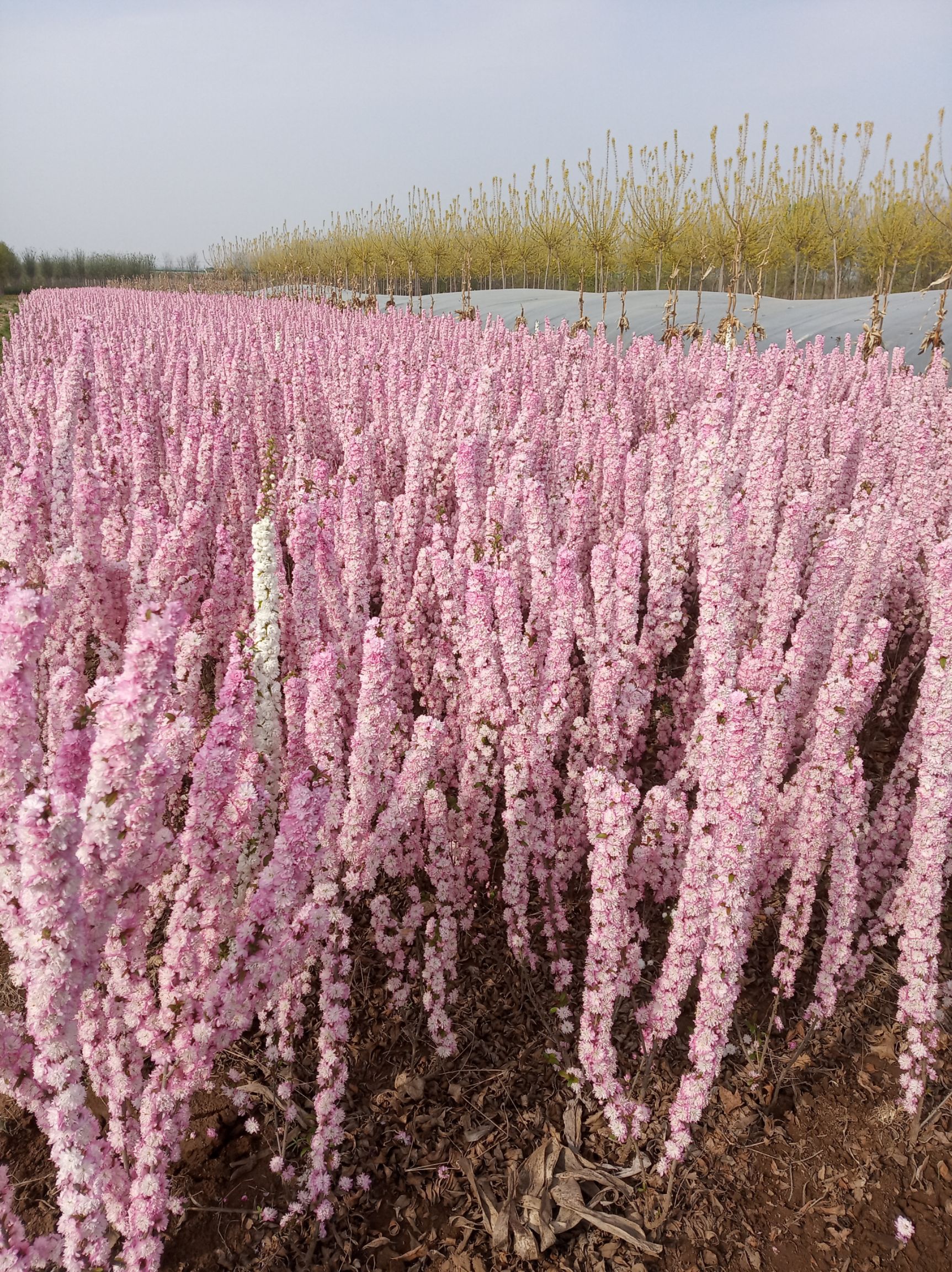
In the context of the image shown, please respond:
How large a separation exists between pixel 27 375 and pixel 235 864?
11.3 m

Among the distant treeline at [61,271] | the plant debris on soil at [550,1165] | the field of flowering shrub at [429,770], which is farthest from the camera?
the distant treeline at [61,271]

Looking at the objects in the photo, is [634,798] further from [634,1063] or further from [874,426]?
[874,426]

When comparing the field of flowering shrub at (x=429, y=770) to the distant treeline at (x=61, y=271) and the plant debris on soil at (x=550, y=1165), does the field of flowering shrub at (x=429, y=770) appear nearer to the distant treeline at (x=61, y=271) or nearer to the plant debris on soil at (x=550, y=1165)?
the plant debris on soil at (x=550, y=1165)

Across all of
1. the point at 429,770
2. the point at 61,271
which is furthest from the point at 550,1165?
the point at 61,271

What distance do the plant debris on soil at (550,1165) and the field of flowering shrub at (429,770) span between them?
119 millimetres

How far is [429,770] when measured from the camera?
2359 mm

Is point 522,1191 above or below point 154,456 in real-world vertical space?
below

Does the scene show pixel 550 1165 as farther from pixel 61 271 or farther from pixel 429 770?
pixel 61 271

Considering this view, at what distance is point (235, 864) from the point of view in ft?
6.47

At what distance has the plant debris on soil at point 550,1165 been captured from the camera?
2055 millimetres

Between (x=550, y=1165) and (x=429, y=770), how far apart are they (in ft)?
4.44

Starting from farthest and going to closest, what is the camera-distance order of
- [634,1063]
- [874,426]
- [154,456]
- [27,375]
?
1. [27,375]
2. [874,426]
3. [154,456]
4. [634,1063]

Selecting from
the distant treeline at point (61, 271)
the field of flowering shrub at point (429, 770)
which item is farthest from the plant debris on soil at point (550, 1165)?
the distant treeline at point (61, 271)

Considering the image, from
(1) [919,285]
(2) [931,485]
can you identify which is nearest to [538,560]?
(2) [931,485]
